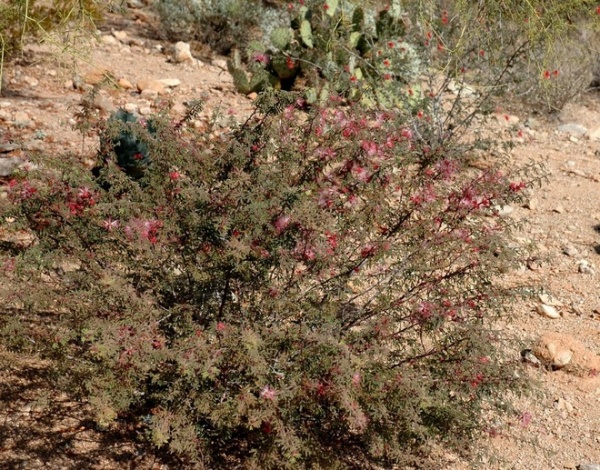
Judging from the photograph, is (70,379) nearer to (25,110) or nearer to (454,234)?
(454,234)

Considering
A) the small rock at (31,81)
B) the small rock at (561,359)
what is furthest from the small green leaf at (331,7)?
the small rock at (561,359)

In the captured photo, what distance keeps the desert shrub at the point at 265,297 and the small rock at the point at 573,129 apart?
238 inches

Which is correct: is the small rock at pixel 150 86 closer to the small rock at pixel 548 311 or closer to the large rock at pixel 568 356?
the small rock at pixel 548 311

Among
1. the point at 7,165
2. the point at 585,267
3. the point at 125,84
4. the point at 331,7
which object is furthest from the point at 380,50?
the point at 7,165

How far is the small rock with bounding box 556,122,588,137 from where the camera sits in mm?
9832

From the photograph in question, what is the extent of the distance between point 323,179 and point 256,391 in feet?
3.81

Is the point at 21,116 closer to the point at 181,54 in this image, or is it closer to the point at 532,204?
the point at 181,54

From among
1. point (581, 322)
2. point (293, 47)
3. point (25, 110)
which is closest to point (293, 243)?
point (581, 322)

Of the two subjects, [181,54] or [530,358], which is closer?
[530,358]

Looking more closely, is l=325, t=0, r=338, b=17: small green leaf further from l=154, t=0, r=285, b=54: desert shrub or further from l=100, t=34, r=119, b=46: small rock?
l=100, t=34, r=119, b=46: small rock

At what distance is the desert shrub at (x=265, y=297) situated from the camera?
11.2 feet

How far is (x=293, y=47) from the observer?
921cm

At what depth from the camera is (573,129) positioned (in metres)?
9.90

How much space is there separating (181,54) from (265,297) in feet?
21.8
